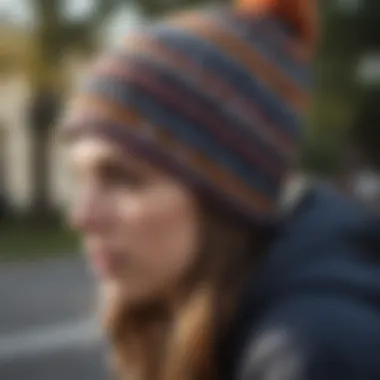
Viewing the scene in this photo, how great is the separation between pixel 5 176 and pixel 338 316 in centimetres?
2091

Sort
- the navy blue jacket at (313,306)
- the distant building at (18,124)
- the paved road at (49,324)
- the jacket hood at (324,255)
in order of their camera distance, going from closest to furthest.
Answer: the navy blue jacket at (313,306)
the jacket hood at (324,255)
the paved road at (49,324)
the distant building at (18,124)

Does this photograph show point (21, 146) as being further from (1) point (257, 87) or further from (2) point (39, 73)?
(1) point (257, 87)

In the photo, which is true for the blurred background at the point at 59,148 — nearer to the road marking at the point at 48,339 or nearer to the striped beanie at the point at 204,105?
the road marking at the point at 48,339

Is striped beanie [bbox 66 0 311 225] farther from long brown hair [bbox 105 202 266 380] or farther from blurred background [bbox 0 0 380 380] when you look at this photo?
blurred background [bbox 0 0 380 380]

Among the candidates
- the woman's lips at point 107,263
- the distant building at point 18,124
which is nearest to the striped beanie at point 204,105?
the woman's lips at point 107,263

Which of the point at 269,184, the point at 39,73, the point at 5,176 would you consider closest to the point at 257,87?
the point at 269,184

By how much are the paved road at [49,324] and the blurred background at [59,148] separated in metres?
0.01

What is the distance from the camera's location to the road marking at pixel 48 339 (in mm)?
8906

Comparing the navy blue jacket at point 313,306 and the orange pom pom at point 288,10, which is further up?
the orange pom pom at point 288,10

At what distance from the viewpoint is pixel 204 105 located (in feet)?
5.48

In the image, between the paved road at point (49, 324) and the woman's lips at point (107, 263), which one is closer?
the woman's lips at point (107, 263)

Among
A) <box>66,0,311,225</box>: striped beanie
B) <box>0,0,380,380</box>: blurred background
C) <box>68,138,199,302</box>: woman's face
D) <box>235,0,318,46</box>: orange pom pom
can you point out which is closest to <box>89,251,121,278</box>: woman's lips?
<box>68,138,199,302</box>: woman's face

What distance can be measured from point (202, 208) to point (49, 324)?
29.5 ft

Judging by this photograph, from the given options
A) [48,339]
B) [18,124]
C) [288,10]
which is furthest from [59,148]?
[18,124]
